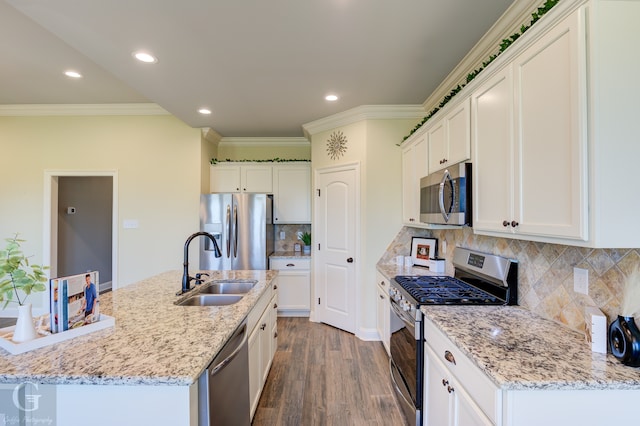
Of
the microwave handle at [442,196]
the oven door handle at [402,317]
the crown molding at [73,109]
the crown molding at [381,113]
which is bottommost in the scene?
the oven door handle at [402,317]

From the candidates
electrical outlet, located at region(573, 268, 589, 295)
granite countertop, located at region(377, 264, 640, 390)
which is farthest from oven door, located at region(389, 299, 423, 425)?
electrical outlet, located at region(573, 268, 589, 295)

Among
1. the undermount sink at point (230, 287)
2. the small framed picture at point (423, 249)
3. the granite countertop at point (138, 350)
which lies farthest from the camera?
the small framed picture at point (423, 249)

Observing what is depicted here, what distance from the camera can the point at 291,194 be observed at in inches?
174

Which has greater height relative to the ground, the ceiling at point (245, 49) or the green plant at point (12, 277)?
the ceiling at point (245, 49)

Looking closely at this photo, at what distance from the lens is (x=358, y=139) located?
3.52 m

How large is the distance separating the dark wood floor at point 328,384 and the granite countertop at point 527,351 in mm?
1048

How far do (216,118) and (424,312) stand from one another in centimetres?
331

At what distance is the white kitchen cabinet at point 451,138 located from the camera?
1884 mm

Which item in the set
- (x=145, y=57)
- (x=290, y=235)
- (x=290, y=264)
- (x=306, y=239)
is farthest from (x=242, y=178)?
(x=145, y=57)

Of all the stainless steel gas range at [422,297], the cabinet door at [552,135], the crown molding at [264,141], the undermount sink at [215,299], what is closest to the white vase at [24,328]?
the undermount sink at [215,299]

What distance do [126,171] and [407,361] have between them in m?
4.11

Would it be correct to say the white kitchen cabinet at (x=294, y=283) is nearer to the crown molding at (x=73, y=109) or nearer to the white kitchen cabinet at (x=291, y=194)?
the white kitchen cabinet at (x=291, y=194)

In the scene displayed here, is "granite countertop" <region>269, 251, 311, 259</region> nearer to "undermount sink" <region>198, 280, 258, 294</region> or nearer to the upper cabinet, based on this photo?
the upper cabinet

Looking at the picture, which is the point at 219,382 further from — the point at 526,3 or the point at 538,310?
the point at 526,3
